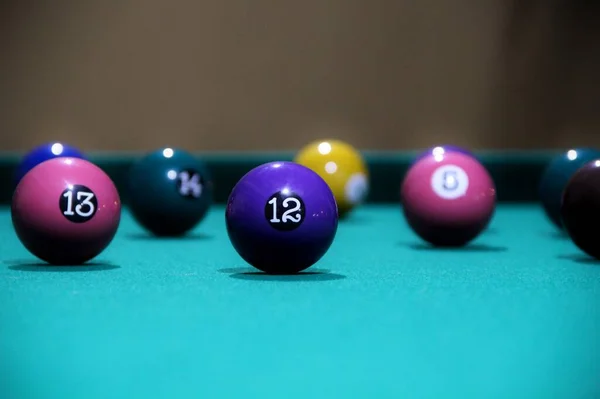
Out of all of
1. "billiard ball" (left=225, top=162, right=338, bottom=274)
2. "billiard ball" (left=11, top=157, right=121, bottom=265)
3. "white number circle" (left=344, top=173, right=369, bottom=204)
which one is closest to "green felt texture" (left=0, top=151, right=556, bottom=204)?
"white number circle" (left=344, top=173, right=369, bottom=204)

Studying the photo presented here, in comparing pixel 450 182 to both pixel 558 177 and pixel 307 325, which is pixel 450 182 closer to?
pixel 558 177

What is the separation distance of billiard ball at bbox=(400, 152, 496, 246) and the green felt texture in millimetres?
3934

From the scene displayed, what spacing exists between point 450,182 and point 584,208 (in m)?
1.05

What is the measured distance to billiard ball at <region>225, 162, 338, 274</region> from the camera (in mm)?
4984

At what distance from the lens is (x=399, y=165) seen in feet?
35.1

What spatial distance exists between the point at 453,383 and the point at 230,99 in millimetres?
8338

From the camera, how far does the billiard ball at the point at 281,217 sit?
498cm

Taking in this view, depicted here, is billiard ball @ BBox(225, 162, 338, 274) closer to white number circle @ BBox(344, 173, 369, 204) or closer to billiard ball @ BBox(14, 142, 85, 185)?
white number circle @ BBox(344, 173, 369, 204)

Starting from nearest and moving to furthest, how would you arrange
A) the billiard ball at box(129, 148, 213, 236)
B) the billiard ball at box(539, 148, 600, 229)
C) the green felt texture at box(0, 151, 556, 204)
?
the billiard ball at box(129, 148, 213, 236)
the billiard ball at box(539, 148, 600, 229)
the green felt texture at box(0, 151, 556, 204)

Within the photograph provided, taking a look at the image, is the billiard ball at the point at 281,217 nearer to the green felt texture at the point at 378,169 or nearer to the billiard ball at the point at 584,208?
the billiard ball at the point at 584,208

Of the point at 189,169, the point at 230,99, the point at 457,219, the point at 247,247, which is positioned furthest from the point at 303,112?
the point at 247,247

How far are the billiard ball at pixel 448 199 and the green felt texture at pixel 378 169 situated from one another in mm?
3934

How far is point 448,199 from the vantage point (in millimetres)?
6438

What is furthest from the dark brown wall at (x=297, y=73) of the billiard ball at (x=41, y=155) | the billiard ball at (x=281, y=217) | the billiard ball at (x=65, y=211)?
the billiard ball at (x=281, y=217)
